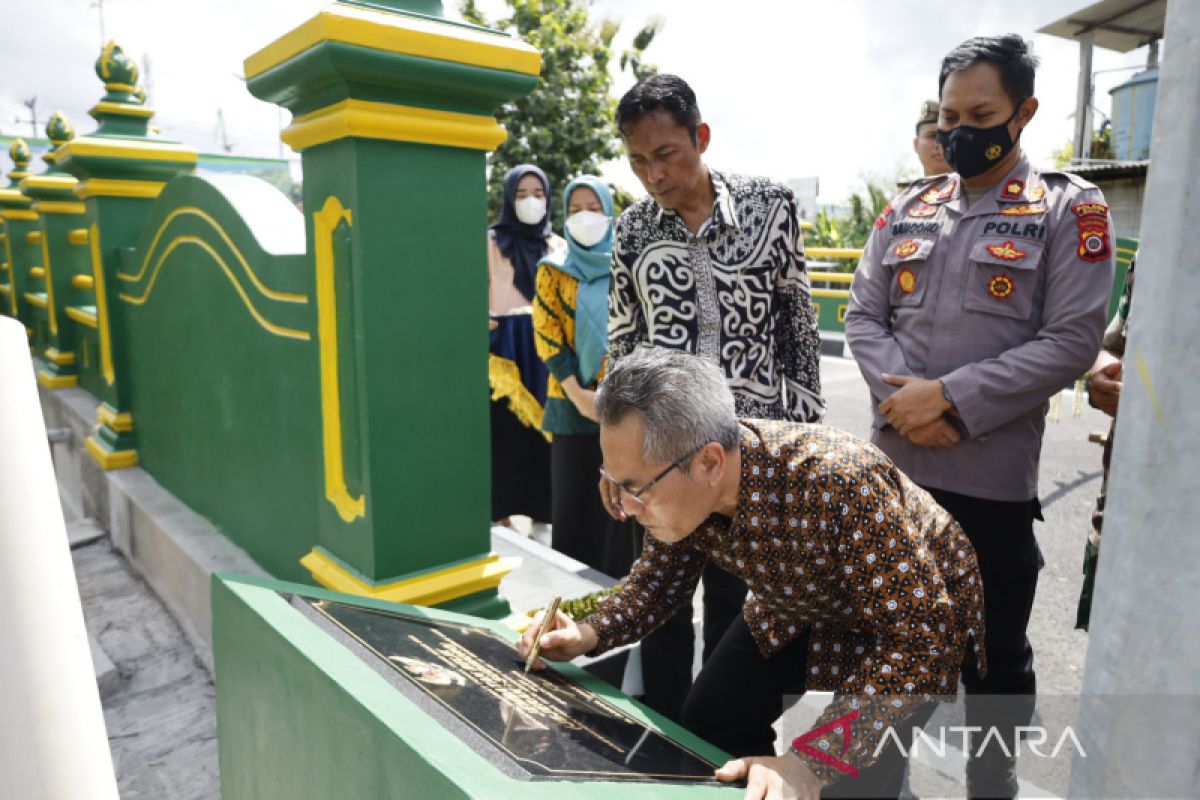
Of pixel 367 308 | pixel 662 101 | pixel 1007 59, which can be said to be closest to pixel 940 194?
pixel 1007 59

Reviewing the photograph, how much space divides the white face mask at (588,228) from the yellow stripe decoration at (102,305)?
2596mm

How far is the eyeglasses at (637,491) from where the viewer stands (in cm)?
137

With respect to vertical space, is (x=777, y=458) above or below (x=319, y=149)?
below

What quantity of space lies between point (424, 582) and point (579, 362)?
1293 millimetres

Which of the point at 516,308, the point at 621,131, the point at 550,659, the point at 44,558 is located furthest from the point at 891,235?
the point at 516,308

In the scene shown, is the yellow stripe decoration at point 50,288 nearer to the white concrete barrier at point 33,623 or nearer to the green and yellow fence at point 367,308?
the green and yellow fence at point 367,308

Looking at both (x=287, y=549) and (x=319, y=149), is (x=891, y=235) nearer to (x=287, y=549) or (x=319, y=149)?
(x=319, y=149)

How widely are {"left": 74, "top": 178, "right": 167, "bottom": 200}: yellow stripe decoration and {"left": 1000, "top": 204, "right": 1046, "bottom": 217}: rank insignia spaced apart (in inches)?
149

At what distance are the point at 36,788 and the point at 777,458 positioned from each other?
3.69ft

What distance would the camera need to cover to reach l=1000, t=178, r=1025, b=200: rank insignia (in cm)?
192

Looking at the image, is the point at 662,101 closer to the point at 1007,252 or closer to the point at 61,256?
the point at 1007,252

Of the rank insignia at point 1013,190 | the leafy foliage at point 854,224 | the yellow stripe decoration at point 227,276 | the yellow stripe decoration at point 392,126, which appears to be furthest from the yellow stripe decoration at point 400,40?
the leafy foliage at point 854,224

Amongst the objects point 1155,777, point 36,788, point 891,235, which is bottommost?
point 36,788

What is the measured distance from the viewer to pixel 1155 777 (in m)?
0.65
